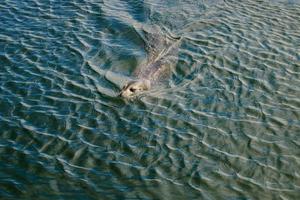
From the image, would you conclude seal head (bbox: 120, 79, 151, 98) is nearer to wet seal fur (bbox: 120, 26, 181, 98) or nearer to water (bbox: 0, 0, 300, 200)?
wet seal fur (bbox: 120, 26, 181, 98)

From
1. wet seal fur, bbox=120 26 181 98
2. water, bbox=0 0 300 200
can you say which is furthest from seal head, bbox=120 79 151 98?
water, bbox=0 0 300 200

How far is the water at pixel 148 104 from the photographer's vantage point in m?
11.7

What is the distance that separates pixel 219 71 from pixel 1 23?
8329mm

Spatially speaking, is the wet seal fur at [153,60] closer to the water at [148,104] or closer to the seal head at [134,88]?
the seal head at [134,88]

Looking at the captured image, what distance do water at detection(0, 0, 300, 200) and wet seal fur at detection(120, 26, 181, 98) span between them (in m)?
0.30

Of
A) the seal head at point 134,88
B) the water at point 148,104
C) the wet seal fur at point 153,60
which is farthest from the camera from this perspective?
the wet seal fur at point 153,60

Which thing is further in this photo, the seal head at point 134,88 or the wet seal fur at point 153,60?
the wet seal fur at point 153,60

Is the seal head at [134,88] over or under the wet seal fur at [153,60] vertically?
under

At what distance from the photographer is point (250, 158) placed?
12.4 metres

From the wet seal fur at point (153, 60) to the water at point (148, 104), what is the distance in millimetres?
299

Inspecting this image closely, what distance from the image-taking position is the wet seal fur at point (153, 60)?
14992 mm

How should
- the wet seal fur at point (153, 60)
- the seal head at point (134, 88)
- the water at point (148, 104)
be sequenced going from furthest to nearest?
the wet seal fur at point (153, 60) → the seal head at point (134, 88) → the water at point (148, 104)

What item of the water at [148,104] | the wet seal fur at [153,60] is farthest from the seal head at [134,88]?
the water at [148,104]

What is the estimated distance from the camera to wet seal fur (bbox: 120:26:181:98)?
1499cm
